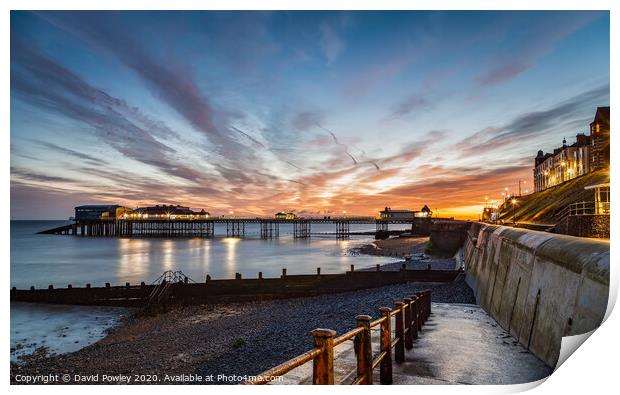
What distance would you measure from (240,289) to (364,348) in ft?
55.8

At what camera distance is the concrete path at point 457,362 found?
17.1 ft

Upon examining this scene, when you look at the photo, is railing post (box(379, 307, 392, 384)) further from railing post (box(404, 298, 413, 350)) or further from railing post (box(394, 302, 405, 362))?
railing post (box(404, 298, 413, 350))

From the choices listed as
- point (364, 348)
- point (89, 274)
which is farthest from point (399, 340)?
point (89, 274)

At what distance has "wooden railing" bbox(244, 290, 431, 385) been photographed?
9.90 ft

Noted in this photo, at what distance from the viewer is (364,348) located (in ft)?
14.0

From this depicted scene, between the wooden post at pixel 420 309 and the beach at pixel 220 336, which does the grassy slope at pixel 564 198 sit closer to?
the beach at pixel 220 336

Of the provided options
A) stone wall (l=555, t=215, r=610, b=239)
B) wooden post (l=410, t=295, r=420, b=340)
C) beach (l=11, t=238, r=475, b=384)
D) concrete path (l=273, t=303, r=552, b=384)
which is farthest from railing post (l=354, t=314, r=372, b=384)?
stone wall (l=555, t=215, r=610, b=239)

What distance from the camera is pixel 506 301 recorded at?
28.0 feet

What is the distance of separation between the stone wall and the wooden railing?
11.1m

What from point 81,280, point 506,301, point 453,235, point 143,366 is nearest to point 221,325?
point 143,366

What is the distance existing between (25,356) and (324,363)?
15.3 meters

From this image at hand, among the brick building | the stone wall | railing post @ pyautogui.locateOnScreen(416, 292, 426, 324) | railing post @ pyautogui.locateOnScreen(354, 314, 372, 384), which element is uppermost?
the brick building

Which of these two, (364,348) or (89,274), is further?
(89,274)

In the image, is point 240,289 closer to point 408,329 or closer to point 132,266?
point 408,329
